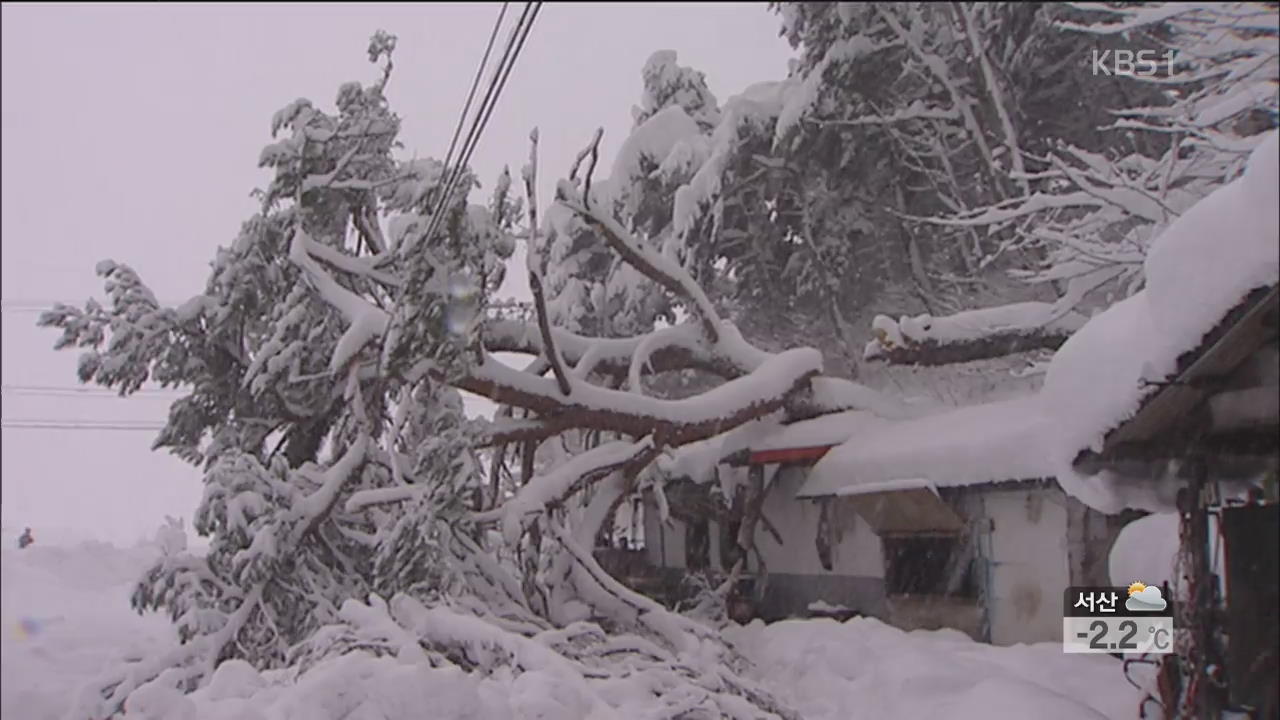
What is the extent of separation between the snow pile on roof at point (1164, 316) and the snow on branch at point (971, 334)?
6915mm

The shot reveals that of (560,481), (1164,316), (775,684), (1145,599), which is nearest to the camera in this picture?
(1164,316)

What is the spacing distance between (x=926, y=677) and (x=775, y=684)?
2.38 meters

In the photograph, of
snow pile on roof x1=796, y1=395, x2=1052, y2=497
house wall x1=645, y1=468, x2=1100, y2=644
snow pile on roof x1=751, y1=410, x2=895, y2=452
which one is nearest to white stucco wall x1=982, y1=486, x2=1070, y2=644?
house wall x1=645, y1=468, x2=1100, y2=644

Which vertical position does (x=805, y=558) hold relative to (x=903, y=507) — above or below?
below

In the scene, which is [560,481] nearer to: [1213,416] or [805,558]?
[805,558]

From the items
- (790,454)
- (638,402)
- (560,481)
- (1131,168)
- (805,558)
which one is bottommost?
(805,558)

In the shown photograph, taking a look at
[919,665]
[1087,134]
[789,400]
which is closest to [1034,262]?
→ [1087,134]

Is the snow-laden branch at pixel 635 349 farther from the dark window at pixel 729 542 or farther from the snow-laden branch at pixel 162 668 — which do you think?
the snow-laden branch at pixel 162 668

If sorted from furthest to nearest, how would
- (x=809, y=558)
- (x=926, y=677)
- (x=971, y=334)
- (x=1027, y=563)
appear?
(x=809, y=558) → (x=971, y=334) → (x=1027, y=563) → (x=926, y=677)

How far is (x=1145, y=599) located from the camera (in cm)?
548

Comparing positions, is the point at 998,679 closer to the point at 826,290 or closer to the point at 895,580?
the point at 895,580

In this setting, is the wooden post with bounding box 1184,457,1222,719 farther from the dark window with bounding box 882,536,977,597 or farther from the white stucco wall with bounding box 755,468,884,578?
the white stucco wall with bounding box 755,468,884,578

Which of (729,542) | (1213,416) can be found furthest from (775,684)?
(1213,416)

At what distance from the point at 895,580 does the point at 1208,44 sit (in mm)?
6281
